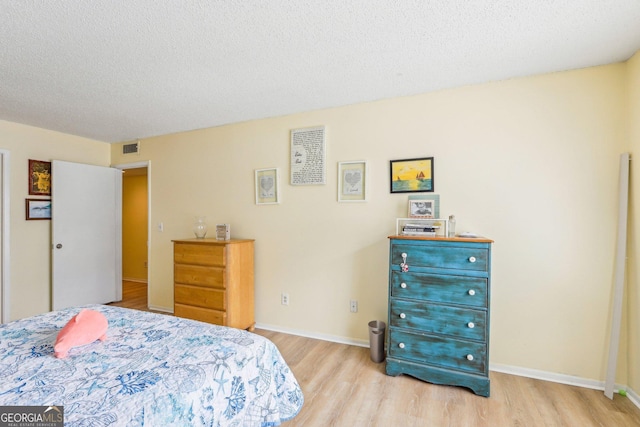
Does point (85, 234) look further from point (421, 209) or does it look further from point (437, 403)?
point (437, 403)

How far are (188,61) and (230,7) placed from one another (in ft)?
2.27

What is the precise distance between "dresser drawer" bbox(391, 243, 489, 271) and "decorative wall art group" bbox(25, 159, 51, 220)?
165 inches

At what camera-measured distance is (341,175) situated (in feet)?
9.32

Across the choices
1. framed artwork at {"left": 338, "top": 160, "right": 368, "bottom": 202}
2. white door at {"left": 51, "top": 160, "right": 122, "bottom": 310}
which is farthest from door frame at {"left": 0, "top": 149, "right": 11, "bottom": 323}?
framed artwork at {"left": 338, "top": 160, "right": 368, "bottom": 202}

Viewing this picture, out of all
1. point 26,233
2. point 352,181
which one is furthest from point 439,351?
point 26,233

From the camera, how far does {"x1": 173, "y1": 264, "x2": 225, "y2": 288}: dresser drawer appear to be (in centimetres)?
285

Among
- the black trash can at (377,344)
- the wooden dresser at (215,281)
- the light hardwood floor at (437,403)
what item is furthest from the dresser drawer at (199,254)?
the black trash can at (377,344)

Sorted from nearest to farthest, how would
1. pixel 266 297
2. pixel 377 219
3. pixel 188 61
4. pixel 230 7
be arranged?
pixel 230 7
pixel 188 61
pixel 377 219
pixel 266 297

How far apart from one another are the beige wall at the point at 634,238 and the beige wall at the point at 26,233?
5.67 m

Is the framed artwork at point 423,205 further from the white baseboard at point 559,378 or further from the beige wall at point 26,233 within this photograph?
the beige wall at point 26,233

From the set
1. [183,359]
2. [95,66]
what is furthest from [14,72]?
[183,359]

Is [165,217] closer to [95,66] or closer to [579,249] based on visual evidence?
[95,66]

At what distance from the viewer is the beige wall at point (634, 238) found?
1.90 meters

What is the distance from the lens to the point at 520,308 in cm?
227
